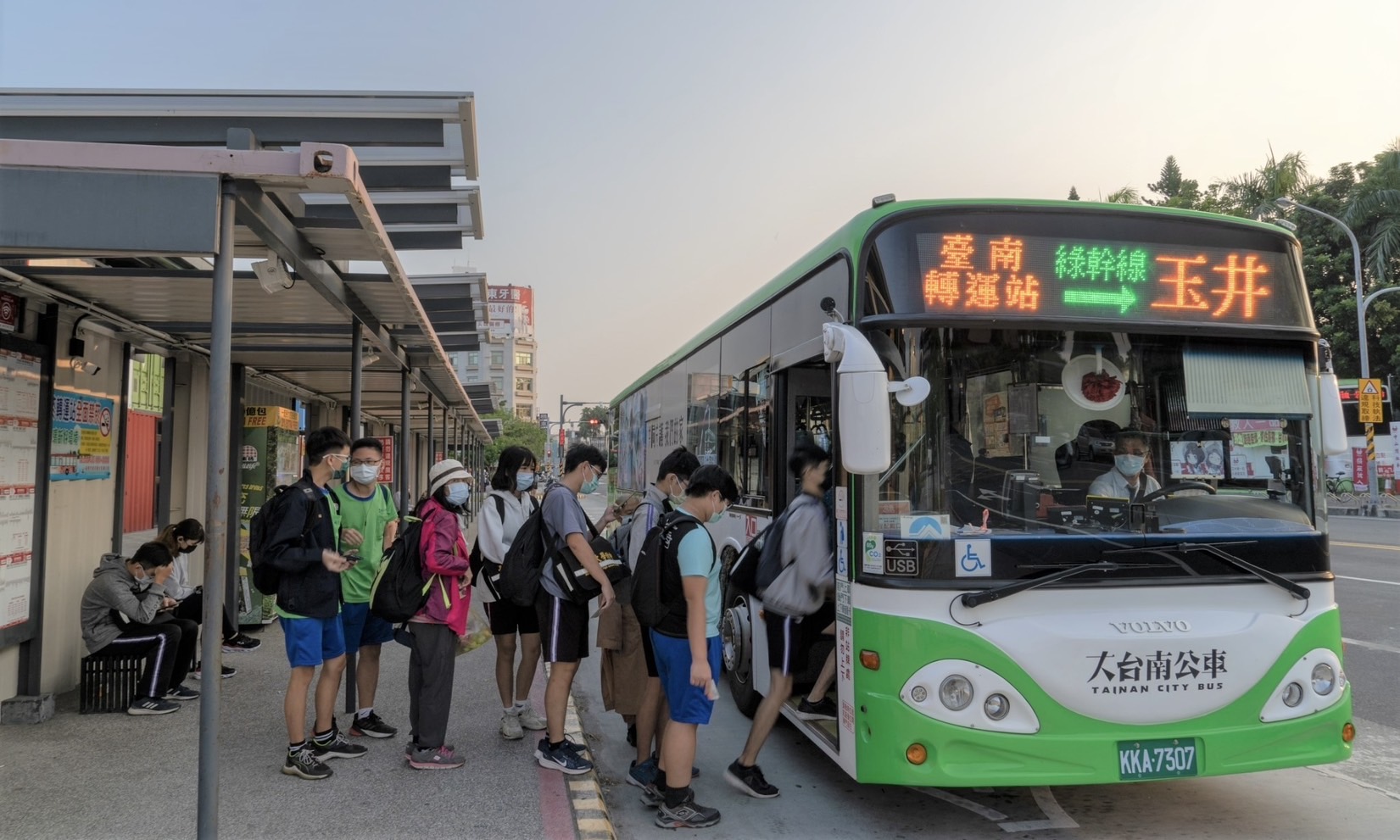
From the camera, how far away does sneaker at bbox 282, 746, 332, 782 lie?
4957mm

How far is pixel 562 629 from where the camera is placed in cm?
515

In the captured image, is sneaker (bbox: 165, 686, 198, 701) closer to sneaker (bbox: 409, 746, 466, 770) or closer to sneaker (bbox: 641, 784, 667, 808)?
sneaker (bbox: 409, 746, 466, 770)

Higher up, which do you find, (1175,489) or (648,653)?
(1175,489)

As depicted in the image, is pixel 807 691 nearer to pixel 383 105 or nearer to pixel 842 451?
pixel 842 451

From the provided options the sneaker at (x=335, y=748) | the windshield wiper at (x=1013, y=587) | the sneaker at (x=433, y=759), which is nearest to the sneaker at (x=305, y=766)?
the sneaker at (x=335, y=748)

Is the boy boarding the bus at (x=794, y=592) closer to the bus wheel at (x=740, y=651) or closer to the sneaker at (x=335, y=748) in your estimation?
the bus wheel at (x=740, y=651)

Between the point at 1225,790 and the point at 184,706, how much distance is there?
6.46 metres

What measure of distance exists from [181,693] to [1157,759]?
6.18 m

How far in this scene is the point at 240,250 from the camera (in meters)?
5.23

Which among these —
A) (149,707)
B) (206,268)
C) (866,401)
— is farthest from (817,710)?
(206,268)

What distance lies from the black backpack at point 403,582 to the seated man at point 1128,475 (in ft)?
11.6

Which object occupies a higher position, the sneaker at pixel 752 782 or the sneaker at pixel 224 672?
the sneaker at pixel 224 672

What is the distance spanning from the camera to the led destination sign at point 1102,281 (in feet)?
14.6

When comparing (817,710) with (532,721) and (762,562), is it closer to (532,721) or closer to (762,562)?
(762,562)
